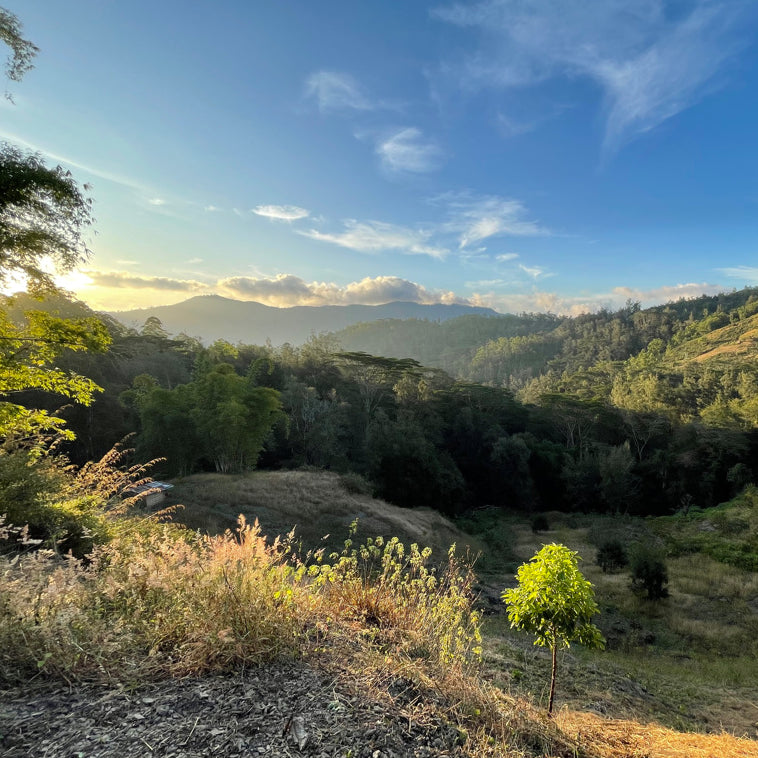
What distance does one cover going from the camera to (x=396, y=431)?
85.5 ft

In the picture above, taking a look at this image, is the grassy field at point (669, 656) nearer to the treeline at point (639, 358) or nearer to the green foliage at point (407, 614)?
the green foliage at point (407, 614)

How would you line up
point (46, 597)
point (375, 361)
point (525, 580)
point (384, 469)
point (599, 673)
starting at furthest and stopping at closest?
point (375, 361) < point (384, 469) < point (599, 673) < point (525, 580) < point (46, 597)

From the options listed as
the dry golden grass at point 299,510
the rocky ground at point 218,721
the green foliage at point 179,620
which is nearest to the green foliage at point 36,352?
the green foliage at point 179,620

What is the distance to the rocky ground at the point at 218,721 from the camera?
1863 millimetres

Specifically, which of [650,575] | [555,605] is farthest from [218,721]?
[650,575]

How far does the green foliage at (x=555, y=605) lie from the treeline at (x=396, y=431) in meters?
14.9

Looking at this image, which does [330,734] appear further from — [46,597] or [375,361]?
[375,361]

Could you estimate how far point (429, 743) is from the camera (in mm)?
2150

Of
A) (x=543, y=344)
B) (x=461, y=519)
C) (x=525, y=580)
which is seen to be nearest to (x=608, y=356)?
(x=543, y=344)

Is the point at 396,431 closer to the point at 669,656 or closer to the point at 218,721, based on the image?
the point at 669,656

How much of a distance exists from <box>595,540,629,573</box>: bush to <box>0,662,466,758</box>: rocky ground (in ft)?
54.7

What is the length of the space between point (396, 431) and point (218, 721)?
24152mm

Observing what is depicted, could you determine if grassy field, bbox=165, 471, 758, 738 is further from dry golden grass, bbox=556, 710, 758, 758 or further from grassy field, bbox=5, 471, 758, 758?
dry golden grass, bbox=556, 710, 758, 758

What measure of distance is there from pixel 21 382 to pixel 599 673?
928 centimetres
